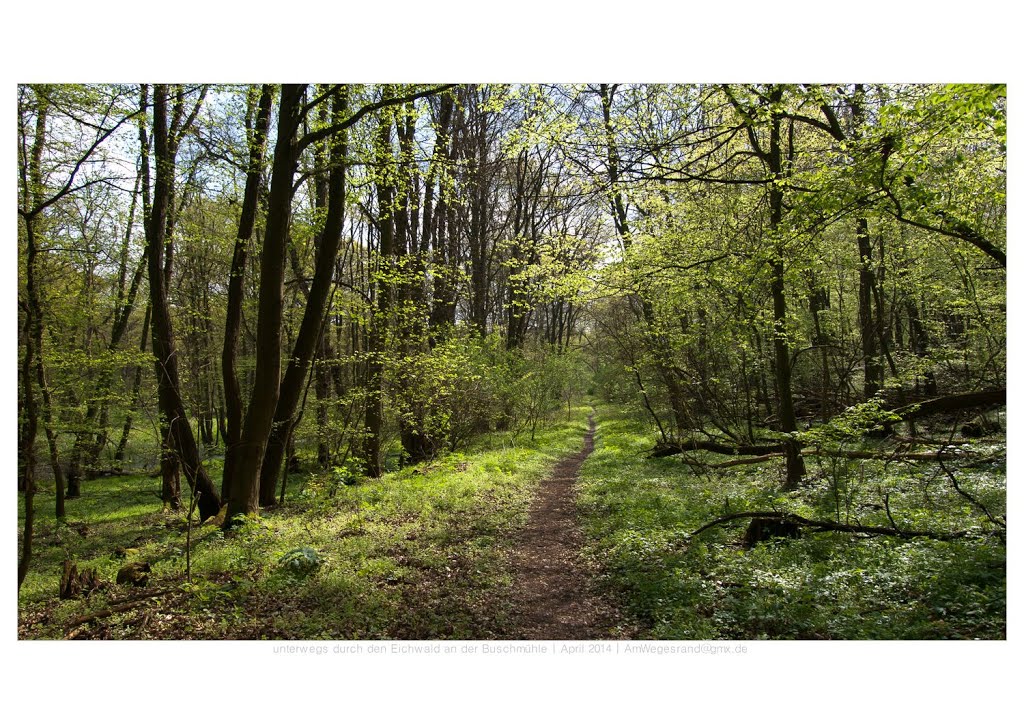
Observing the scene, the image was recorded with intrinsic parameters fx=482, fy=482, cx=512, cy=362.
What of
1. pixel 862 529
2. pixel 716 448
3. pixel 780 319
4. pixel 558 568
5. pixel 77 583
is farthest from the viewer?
pixel 716 448

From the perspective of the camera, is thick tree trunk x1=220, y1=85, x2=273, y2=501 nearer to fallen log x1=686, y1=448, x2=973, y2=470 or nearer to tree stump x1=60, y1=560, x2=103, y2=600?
tree stump x1=60, y1=560, x2=103, y2=600

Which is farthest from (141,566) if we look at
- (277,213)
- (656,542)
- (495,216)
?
(495,216)

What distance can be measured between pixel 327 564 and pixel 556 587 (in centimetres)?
238

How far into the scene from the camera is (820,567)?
14.2ft

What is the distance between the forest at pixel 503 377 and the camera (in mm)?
4082

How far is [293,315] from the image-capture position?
11.7 meters

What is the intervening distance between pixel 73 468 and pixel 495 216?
14370mm

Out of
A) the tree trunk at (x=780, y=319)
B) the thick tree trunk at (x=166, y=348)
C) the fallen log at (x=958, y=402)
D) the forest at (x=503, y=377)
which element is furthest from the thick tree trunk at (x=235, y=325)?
the fallen log at (x=958, y=402)

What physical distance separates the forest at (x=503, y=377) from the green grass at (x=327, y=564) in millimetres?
44

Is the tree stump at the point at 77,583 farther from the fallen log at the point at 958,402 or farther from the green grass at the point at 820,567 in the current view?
the fallen log at the point at 958,402

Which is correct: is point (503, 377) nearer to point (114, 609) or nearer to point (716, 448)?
point (716, 448)

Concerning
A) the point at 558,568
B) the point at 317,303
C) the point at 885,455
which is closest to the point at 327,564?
the point at 558,568
